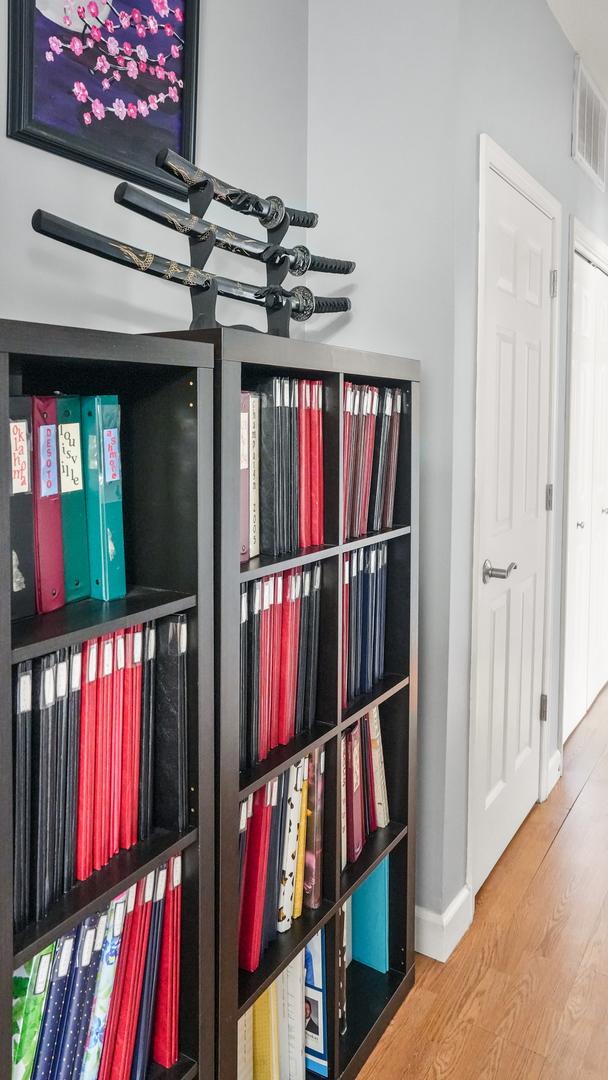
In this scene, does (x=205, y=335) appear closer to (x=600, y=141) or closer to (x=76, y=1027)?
(x=76, y=1027)

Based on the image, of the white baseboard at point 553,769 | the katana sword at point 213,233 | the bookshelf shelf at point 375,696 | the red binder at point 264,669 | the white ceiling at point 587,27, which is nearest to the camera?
the katana sword at point 213,233

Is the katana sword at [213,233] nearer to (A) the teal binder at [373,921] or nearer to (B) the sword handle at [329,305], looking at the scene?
(B) the sword handle at [329,305]

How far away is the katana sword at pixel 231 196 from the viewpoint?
1.26m

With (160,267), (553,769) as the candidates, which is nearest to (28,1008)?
(160,267)

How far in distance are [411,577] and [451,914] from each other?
905 millimetres

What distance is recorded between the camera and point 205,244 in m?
1.37

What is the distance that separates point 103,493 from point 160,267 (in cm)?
43

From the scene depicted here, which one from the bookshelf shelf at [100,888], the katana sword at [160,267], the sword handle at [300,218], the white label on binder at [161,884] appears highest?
the sword handle at [300,218]

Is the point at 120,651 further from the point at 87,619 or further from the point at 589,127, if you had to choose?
the point at 589,127

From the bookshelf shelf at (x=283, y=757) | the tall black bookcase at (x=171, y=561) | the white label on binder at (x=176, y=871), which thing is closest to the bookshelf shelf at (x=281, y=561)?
the tall black bookcase at (x=171, y=561)

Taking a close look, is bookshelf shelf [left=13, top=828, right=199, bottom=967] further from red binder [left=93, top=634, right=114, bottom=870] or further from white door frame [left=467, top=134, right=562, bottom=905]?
white door frame [left=467, top=134, right=562, bottom=905]

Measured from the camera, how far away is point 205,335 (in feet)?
3.77

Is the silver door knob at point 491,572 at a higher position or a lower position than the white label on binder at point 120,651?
lower

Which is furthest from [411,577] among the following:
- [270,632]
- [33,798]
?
[33,798]
